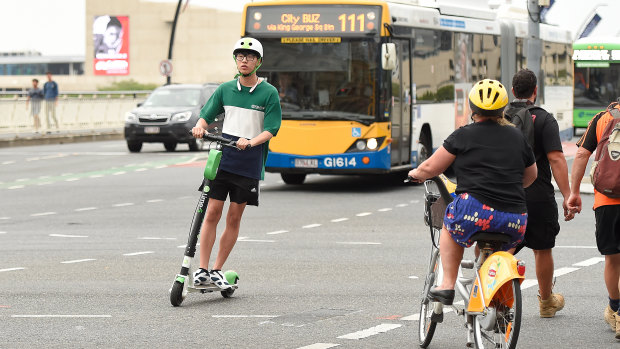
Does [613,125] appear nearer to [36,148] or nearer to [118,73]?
[36,148]

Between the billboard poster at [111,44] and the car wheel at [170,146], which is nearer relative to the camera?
the car wheel at [170,146]

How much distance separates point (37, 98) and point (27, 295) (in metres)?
32.4

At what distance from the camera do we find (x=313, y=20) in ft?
68.6

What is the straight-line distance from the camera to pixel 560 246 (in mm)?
13422

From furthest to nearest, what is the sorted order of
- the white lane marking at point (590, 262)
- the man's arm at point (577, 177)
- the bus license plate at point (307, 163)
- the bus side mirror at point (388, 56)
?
the bus license plate at point (307, 163) < the bus side mirror at point (388, 56) < the white lane marking at point (590, 262) < the man's arm at point (577, 177)

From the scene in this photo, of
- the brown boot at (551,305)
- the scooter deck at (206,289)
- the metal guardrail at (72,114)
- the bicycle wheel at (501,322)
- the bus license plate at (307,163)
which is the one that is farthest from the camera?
the metal guardrail at (72,114)

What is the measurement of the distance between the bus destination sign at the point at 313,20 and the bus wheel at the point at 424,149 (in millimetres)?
2347

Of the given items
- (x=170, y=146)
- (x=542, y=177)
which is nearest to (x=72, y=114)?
(x=170, y=146)

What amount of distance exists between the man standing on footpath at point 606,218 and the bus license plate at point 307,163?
12.2m

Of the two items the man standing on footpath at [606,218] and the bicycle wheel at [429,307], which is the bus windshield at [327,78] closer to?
the man standing on footpath at [606,218]

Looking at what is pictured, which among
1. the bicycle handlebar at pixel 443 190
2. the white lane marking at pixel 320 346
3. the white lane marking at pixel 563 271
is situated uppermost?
the bicycle handlebar at pixel 443 190

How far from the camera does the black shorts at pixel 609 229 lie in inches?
325

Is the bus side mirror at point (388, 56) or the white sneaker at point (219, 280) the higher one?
the bus side mirror at point (388, 56)

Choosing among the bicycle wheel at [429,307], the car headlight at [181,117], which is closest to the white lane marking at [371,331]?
the bicycle wheel at [429,307]
